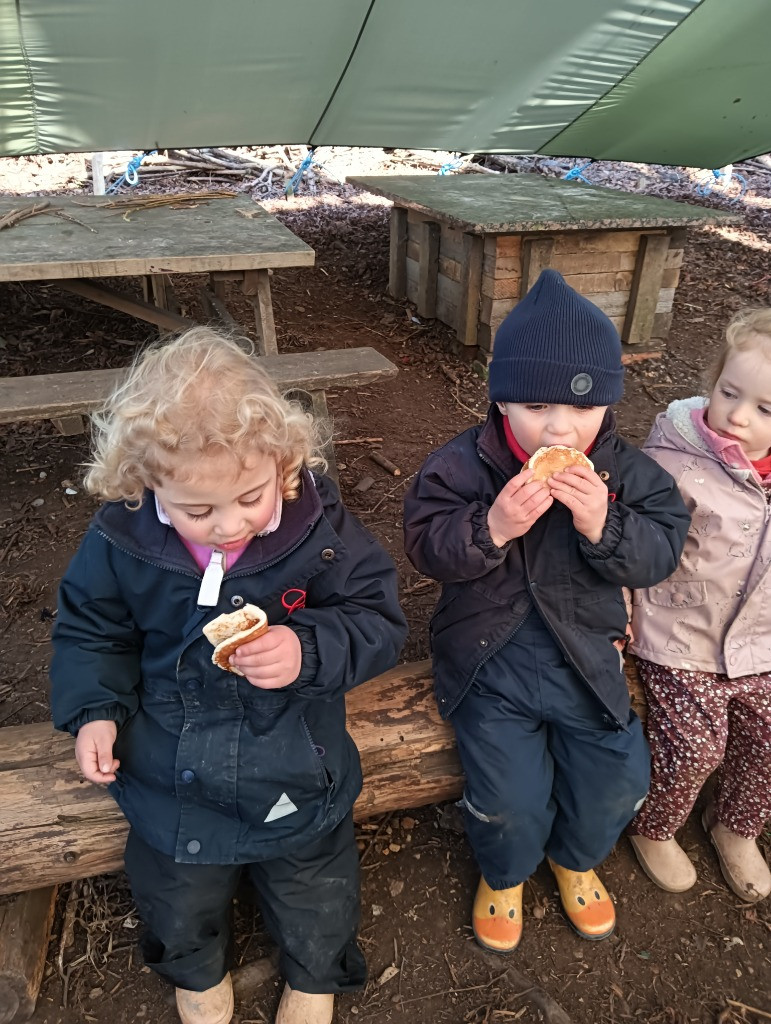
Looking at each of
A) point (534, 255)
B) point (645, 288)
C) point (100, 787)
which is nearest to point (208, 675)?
point (100, 787)

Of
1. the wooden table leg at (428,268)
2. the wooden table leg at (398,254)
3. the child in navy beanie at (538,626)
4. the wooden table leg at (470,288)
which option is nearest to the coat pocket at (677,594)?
the child in navy beanie at (538,626)

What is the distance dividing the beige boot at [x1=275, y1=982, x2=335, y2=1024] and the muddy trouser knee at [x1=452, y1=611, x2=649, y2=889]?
504 millimetres

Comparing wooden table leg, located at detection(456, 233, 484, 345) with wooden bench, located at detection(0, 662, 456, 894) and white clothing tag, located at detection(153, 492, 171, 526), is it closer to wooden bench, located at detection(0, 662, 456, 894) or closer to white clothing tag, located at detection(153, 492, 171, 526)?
wooden bench, located at detection(0, 662, 456, 894)

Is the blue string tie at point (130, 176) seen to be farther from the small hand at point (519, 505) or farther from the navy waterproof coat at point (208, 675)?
the small hand at point (519, 505)

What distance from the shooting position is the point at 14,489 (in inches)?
152

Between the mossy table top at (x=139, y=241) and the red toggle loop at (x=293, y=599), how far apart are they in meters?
2.51

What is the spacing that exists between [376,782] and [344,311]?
4782mm

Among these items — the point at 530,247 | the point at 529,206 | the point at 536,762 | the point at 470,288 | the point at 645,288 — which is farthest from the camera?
the point at 645,288

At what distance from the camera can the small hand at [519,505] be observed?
1.69 meters

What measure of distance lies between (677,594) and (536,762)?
0.60 metres

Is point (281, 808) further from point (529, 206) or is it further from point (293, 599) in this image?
point (529, 206)

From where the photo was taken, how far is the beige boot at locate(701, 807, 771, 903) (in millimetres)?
2086

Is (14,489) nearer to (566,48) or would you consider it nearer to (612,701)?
(612,701)

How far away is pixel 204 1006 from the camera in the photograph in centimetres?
176
